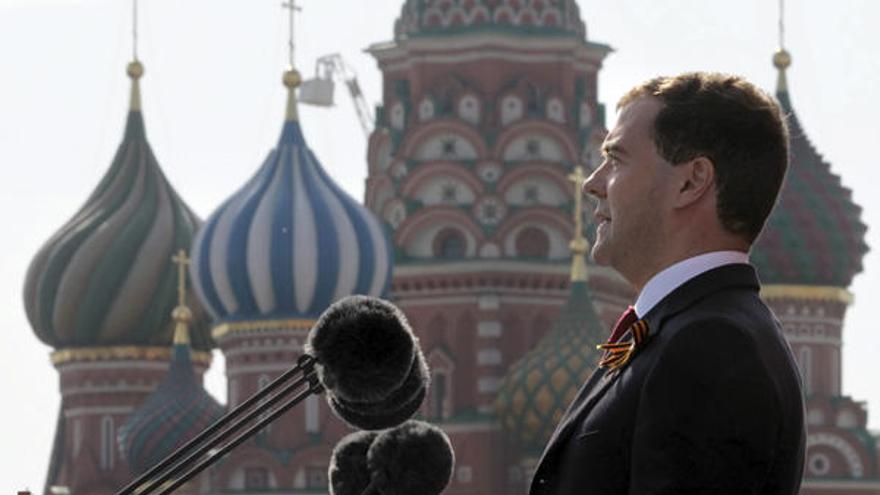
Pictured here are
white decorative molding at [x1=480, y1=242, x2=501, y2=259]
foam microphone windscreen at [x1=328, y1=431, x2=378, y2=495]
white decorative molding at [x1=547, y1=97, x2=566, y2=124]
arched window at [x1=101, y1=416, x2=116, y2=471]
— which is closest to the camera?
foam microphone windscreen at [x1=328, y1=431, x2=378, y2=495]

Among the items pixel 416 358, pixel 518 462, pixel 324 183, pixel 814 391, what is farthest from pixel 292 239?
pixel 416 358

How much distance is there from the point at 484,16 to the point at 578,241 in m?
4.17

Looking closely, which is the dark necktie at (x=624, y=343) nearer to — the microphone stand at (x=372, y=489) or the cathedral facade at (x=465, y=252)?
the microphone stand at (x=372, y=489)

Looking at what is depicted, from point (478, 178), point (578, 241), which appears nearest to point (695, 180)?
point (578, 241)

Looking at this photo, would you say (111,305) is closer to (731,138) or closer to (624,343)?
(624,343)

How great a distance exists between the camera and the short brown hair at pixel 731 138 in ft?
14.3

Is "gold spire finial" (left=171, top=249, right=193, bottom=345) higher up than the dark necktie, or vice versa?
"gold spire finial" (left=171, top=249, right=193, bottom=345)

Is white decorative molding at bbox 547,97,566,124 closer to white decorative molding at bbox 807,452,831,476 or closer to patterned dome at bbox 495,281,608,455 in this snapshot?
patterned dome at bbox 495,281,608,455

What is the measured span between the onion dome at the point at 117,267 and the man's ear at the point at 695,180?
56901mm

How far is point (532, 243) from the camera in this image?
5900cm

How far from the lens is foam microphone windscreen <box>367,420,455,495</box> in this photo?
5270 millimetres

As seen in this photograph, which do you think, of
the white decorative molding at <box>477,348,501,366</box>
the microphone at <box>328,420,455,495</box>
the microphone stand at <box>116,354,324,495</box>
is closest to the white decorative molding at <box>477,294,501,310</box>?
the white decorative molding at <box>477,348,501,366</box>

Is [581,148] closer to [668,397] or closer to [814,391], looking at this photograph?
[814,391]

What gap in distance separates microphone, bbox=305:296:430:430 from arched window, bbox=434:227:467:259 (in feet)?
174
